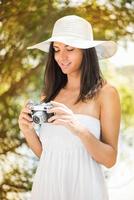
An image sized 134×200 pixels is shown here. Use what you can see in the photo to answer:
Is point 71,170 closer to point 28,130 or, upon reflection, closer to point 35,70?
point 28,130

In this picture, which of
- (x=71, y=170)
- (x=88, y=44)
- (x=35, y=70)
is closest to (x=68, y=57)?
(x=88, y=44)

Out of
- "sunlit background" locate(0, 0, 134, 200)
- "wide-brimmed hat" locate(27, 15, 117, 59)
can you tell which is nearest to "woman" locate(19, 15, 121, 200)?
"wide-brimmed hat" locate(27, 15, 117, 59)

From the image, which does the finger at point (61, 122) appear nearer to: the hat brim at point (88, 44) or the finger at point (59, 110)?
the finger at point (59, 110)

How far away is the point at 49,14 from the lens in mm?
2338

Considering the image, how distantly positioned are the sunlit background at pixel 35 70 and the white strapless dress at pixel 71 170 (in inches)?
32.2

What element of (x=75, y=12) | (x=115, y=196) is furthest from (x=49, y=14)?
(x=115, y=196)

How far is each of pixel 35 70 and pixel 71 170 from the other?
98 cm

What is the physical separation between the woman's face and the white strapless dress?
17cm

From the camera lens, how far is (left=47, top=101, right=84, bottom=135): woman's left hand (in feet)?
4.48

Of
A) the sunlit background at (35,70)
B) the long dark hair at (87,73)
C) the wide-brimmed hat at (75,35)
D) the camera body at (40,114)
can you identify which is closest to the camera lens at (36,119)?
the camera body at (40,114)

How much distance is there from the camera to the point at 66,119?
1.37m

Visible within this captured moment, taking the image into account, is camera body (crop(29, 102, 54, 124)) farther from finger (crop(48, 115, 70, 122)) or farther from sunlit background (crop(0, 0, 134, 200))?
sunlit background (crop(0, 0, 134, 200))

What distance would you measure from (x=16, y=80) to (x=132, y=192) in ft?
2.60

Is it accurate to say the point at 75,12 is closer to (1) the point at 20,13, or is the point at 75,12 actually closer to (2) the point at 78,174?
(1) the point at 20,13
